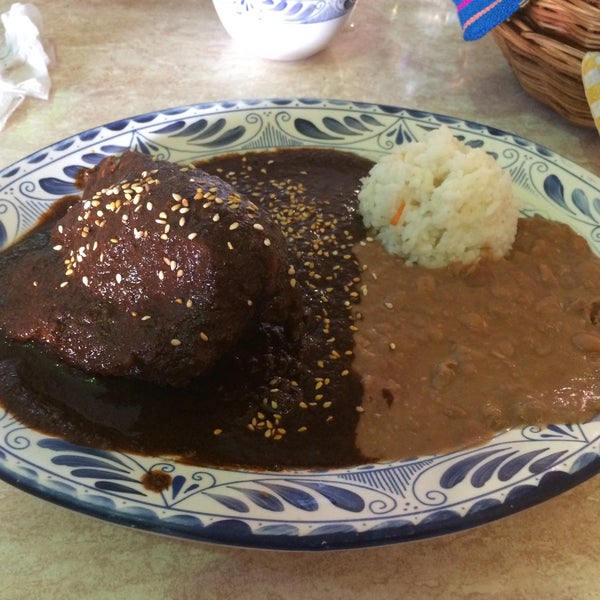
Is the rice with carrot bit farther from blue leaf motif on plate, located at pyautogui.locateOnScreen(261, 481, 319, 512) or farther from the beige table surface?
blue leaf motif on plate, located at pyautogui.locateOnScreen(261, 481, 319, 512)

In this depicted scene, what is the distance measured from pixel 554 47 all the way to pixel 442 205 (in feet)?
3.77

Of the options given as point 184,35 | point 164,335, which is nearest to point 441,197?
point 164,335

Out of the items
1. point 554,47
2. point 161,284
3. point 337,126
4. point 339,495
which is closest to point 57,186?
point 161,284

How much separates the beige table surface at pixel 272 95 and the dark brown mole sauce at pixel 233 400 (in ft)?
0.81

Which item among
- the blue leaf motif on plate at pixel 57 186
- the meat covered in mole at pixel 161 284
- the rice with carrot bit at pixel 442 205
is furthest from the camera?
the blue leaf motif on plate at pixel 57 186

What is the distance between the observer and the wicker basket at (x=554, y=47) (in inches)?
115

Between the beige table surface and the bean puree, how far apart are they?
26 centimetres

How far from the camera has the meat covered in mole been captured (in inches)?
78.7

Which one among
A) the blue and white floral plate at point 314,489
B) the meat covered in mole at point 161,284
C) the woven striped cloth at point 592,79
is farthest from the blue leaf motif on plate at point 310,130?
the blue and white floral plate at point 314,489

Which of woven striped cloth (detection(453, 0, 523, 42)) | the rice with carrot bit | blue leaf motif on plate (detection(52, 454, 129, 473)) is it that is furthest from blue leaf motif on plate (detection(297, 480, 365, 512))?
woven striped cloth (detection(453, 0, 523, 42))

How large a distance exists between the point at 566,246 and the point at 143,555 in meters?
1.94

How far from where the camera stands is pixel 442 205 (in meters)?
2.55

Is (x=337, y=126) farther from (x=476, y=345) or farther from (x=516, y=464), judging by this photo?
(x=516, y=464)

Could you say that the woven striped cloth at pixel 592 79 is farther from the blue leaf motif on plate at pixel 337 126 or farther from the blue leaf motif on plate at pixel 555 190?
the blue leaf motif on plate at pixel 337 126
